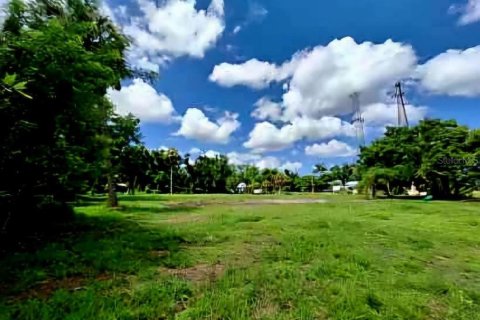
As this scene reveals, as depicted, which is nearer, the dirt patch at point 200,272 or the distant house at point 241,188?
the dirt patch at point 200,272

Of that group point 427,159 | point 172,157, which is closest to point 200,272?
point 427,159

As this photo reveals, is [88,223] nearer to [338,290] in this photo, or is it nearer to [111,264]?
[111,264]

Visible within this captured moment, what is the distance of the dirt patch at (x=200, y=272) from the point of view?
5146 mm

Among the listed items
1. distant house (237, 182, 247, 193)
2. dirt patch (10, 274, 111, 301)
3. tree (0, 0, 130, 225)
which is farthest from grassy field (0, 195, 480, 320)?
distant house (237, 182, 247, 193)

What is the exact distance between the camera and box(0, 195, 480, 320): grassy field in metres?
3.98

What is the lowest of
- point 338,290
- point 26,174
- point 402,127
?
point 338,290

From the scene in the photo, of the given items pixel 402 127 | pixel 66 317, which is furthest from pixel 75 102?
pixel 402 127

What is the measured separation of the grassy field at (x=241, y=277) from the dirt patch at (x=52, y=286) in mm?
14

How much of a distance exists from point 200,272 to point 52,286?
1.94 meters

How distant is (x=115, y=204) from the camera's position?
17672 mm

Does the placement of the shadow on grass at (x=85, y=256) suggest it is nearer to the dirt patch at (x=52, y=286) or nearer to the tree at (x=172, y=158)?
the dirt patch at (x=52, y=286)

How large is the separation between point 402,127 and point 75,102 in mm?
31730

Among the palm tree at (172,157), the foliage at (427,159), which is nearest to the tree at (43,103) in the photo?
the foliage at (427,159)

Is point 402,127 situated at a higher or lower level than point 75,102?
higher
